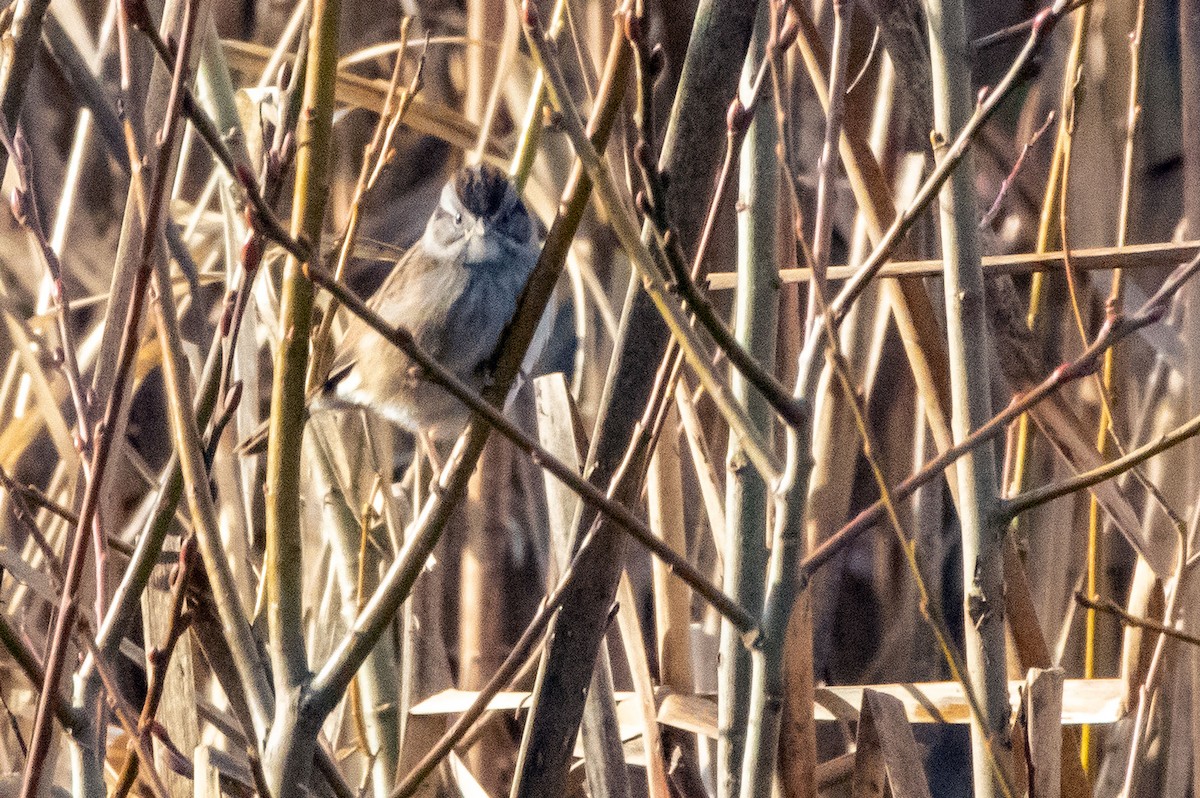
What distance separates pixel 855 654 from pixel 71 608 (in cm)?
200

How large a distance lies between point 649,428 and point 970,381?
382mm

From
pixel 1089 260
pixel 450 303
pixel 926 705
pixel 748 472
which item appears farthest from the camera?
pixel 450 303

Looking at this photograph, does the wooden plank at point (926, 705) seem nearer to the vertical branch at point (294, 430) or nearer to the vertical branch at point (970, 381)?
the vertical branch at point (970, 381)

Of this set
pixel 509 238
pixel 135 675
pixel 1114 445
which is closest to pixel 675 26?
pixel 509 238

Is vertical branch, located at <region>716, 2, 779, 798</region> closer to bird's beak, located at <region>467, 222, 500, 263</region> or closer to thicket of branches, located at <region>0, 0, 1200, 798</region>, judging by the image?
thicket of branches, located at <region>0, 0, 1200, 798</region>

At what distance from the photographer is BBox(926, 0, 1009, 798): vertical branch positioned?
127 centimetres

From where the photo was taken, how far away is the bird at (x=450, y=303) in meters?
1.91

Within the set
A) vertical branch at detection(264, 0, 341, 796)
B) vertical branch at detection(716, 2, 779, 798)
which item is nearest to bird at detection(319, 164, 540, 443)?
vertical branch at detection(716, 2, 779, 798)

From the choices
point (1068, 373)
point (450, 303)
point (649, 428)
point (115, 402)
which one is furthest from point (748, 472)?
point (450, 303)

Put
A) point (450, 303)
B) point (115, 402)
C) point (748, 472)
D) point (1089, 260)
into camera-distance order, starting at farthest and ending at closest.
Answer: point (450, 303) < point (1089, 260) < point (748, 472) < point (115, 402)

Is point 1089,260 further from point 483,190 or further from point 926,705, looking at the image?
point 483,190

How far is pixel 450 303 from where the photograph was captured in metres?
1.92

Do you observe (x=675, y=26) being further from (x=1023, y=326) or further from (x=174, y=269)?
(x=1023, y=326)

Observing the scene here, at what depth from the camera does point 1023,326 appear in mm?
1466
